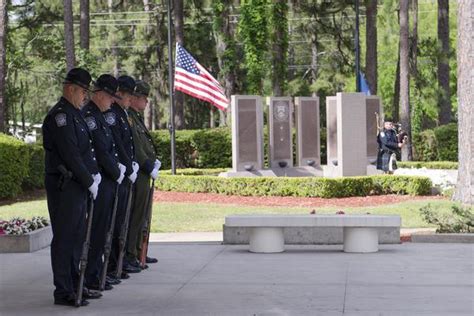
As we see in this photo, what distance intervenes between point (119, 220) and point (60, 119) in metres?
2.11

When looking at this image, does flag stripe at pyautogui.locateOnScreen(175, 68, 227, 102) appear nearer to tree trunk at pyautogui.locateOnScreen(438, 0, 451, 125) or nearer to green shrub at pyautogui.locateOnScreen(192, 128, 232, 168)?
green shrub at pyautogui.locateOnScreen(192, 128, 232, 168)

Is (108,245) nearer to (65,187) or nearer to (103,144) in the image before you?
(103,144)

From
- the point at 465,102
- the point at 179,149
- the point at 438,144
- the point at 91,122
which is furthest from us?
the point at 438,144

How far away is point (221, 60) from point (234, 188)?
2127 cm

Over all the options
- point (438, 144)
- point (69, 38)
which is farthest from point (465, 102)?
point (438, 144)

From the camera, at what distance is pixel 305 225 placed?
14039mm

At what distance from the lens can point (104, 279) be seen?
424 inches

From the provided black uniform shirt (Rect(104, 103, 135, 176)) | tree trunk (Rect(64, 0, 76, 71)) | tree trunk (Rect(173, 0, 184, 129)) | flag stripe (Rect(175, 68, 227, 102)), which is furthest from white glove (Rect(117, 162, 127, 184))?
tree trunk (Rect(173, 0, 184, 129))

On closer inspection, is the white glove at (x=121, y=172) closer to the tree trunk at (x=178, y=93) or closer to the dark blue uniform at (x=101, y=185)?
the dark blue uniform at (x=101, y=185)

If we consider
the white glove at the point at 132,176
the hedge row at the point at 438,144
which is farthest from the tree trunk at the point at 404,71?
the white glove at the point at 132,176

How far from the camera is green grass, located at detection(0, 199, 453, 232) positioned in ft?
63.1

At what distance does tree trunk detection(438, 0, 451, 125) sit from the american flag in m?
20.1

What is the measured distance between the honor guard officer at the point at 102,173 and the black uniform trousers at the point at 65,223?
0.80m

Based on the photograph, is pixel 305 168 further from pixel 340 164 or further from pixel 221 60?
pixel 221 60
